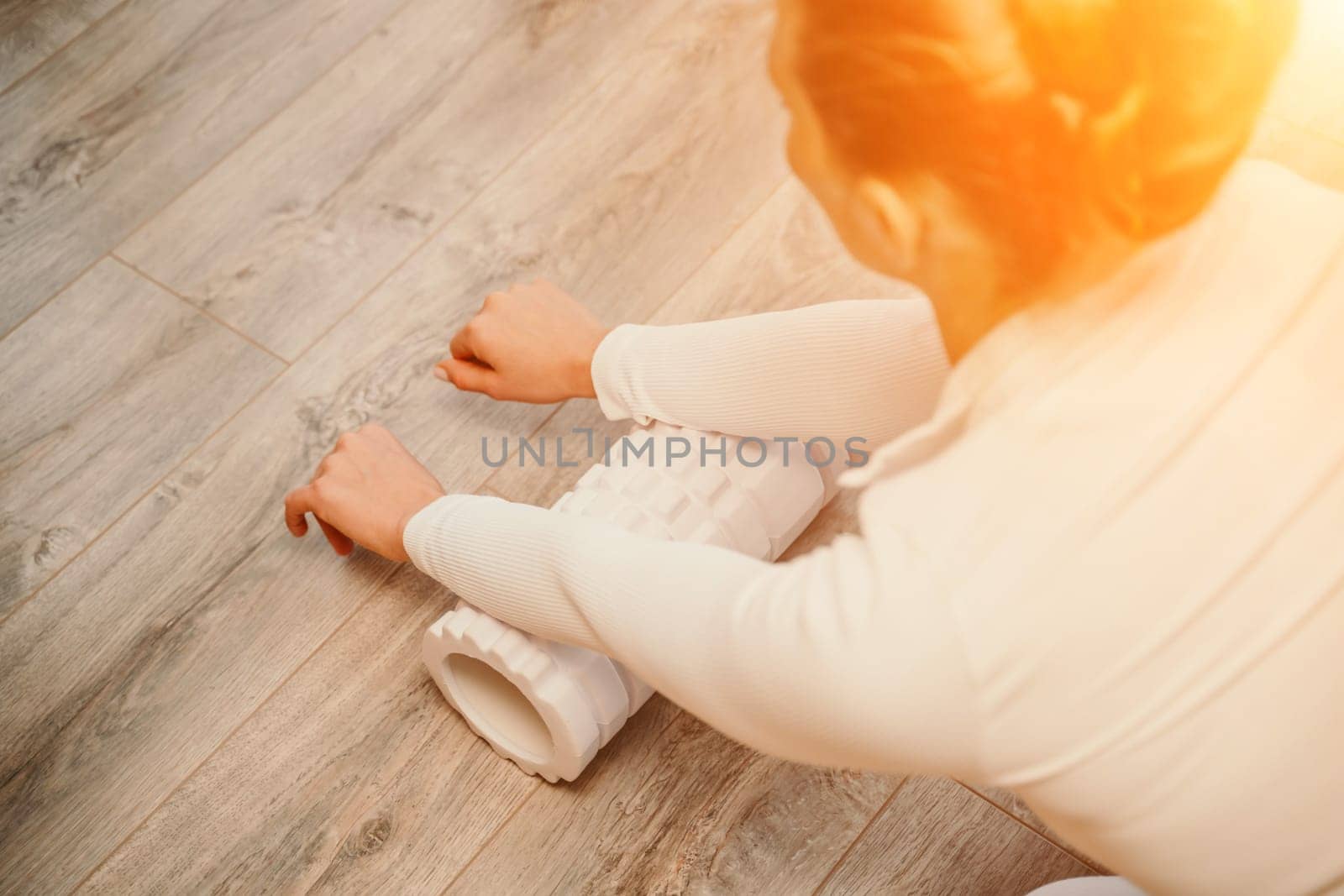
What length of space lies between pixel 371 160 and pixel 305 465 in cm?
→ 37

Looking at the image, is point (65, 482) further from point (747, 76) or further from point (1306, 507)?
point (1306, 507)

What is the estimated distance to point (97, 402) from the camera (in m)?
1.19

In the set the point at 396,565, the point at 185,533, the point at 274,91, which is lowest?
the point at 396,565

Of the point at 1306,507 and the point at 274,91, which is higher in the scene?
the point at 274,91

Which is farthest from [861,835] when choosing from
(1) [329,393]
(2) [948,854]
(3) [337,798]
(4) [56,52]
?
(4) [56,52]

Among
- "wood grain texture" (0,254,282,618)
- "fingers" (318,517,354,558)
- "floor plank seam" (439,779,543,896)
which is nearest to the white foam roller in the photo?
"floor plank seam" (439,779,543,896)

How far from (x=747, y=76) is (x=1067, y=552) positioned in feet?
3.02

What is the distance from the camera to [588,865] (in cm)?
96

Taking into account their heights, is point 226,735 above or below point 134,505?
below

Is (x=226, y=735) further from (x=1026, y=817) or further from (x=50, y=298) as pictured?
(x=1026, y=817)

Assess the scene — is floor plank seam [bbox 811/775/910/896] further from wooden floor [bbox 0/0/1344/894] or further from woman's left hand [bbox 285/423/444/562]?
woman's left hand [bbox 285/423/444/562]

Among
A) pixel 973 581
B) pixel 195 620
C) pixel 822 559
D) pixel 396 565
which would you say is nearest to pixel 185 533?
pixel 195 620

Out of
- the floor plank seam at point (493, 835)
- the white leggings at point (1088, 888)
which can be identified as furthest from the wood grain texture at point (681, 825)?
the white leggings at point (1088, 888)

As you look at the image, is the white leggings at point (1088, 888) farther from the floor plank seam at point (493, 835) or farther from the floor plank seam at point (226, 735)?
the floor plank seam at point (226, 735)
